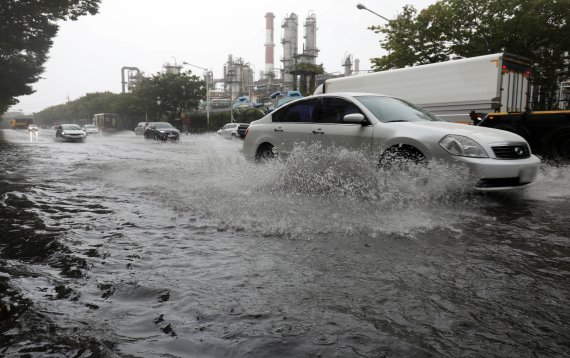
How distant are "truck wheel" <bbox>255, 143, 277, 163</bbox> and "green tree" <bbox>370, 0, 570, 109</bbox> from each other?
60.4ft

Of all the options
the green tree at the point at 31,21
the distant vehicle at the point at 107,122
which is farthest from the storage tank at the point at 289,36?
the green tree at the point at 31,21

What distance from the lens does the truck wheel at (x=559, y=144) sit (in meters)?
9.39

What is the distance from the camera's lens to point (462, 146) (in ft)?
17.5

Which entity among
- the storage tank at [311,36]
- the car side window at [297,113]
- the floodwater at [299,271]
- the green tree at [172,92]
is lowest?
the floodwater at [299,271]

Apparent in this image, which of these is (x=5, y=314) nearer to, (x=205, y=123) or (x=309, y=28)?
(x=205, y=123)

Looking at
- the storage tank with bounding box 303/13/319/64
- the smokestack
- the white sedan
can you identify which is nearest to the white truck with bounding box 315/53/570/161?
the white sedan

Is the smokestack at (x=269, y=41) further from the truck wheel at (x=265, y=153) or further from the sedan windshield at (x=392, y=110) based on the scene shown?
the sedan windshield at (x=392, y=110)

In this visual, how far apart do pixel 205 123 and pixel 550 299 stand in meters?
56.5

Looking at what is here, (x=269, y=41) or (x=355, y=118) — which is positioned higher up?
(x=269, y=41)

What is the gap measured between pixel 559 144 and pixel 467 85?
603 cm

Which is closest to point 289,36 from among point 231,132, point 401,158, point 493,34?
point 231,132

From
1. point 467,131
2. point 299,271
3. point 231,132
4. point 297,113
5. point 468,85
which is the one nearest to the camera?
point 299,271

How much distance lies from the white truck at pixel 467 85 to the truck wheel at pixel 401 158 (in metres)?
10.4

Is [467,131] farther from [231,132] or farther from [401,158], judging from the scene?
[231,132]
